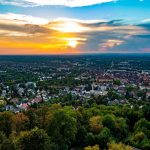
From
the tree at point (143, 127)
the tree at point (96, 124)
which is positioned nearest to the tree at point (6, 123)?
the tree at point (96, 124)

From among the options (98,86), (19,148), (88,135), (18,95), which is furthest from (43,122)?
(98,86)


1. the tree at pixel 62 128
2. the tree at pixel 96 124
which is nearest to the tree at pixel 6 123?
the tree at pixel 62 128

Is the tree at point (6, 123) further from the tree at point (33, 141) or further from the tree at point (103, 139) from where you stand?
the tree at point (103, 139)

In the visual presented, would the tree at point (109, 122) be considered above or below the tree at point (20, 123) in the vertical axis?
below

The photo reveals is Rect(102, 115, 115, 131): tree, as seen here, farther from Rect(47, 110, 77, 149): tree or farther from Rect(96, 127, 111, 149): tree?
Rect(47, 110, 77, 149): tree

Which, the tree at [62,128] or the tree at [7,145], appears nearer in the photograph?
the tree at [7,145]

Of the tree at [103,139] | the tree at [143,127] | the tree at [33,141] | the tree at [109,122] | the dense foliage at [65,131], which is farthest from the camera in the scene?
the tree at [109,122]

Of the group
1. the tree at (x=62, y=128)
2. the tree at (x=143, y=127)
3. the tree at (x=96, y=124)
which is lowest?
the tree at (x=143, y=127)

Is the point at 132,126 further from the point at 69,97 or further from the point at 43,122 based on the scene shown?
the point at 69,97

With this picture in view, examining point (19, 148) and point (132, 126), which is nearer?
point (19, 148)

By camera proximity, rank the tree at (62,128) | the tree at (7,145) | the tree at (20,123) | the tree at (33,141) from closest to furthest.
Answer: the tree at (7,145) → the tree at (33,141) → the tree at (62,128) → the tree at (20,123)

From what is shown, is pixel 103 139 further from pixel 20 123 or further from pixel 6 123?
pixel 6 123
